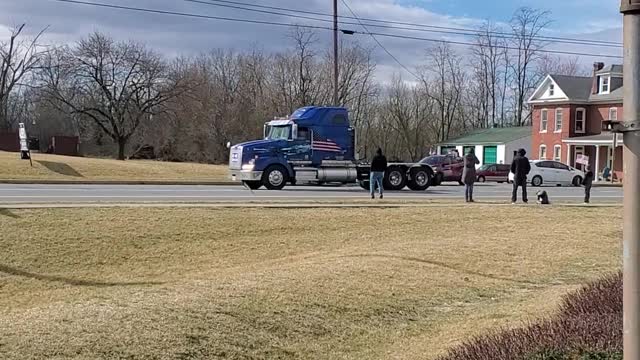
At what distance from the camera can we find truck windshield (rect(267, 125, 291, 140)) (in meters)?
28.6

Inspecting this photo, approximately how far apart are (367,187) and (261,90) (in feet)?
128

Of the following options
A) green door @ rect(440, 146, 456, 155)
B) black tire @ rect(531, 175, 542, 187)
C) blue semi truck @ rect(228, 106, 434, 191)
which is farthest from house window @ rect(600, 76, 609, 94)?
blue semi truck @ rect(228, 106, 434, 191)

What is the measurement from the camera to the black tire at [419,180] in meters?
30.8

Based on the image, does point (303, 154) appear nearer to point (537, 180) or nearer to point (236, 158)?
point (236, 158)

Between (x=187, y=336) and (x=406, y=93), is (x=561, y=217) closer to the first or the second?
(x=187, y=336)

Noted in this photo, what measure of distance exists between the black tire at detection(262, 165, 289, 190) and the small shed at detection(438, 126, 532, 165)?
39503 mm

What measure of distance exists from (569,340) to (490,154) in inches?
2497

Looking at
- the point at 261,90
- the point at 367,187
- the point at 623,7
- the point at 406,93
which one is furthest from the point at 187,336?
the point at 406,93

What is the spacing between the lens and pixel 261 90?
67375 millimetres

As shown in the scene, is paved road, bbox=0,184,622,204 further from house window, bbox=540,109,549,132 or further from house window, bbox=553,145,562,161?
house window, bbox=540,109,549,132

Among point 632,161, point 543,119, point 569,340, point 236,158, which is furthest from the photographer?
point 543,119

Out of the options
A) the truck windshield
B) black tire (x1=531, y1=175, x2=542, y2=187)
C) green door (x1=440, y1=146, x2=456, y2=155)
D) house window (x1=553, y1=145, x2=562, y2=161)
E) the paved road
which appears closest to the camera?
the paved road

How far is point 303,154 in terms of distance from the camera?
1116 inches

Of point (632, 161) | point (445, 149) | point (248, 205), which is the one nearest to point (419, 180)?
point (248, 205)
